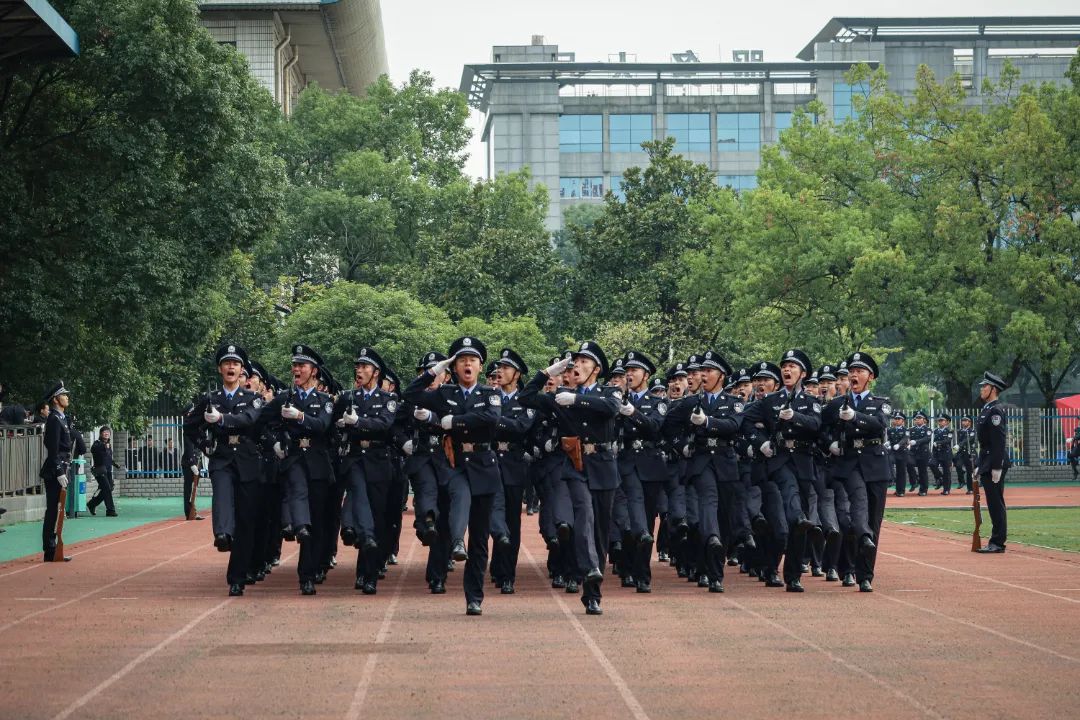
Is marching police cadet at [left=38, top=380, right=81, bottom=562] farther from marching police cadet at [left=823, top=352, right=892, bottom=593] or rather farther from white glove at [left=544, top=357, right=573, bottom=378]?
marching police cadet at [left=823, top=352, right=892, bottom=593]

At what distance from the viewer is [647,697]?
8984 millimetres

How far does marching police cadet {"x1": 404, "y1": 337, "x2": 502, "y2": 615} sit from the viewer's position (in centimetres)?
1348

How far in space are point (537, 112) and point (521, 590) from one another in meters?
89.8

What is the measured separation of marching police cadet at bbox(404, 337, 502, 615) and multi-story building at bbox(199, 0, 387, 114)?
1598 inches

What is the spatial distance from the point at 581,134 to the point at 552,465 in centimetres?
9359

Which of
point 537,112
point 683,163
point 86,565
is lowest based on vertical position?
point 86,565

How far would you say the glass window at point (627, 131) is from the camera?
106 meters

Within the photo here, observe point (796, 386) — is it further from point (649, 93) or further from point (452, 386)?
point (649, 93)

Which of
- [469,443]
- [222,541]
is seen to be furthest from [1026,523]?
[222,541]

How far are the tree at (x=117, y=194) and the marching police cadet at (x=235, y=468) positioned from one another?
43.9ft

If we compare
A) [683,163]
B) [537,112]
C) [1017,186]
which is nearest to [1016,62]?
[537,112]

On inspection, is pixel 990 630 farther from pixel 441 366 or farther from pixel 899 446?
pixel 899 446

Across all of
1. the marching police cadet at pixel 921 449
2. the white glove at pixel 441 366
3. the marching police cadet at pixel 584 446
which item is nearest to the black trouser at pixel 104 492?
the white glove at pixel 441 366

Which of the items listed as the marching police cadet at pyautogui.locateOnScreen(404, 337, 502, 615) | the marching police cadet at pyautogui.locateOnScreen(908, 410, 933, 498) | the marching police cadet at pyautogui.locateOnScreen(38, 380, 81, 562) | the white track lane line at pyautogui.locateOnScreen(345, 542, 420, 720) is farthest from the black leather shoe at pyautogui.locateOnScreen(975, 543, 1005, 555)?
the marching police cadet at pyautogui.locateOnScreen(908, 410, 933, 498)
